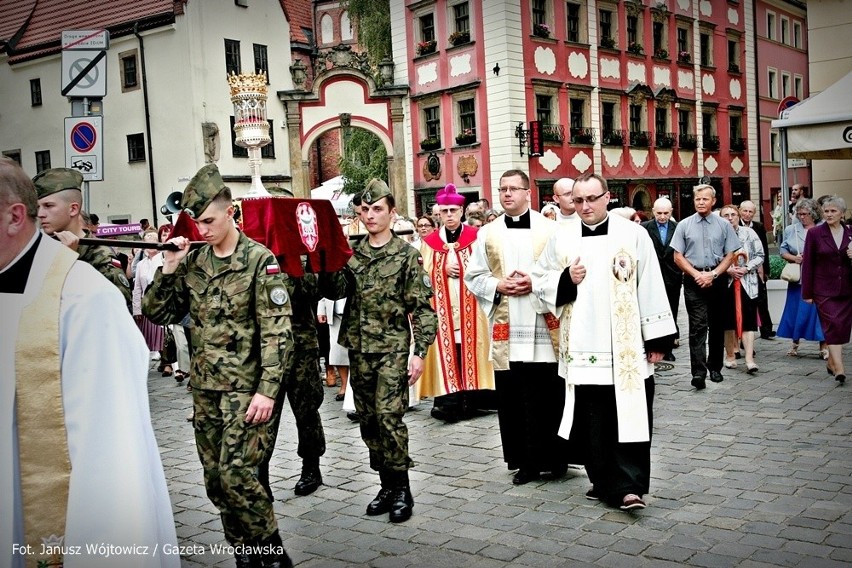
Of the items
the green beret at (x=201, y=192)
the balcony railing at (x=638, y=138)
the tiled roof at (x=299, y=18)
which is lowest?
the green beret at (x=201, y=192)

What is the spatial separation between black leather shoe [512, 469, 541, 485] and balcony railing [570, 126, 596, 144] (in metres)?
22.5

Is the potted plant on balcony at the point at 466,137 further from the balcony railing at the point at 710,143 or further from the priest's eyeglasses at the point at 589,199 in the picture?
the priest's eyeglasses at the point at 589,199

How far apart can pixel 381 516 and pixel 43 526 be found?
10.4 ft

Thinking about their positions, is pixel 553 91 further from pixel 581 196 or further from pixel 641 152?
pixel 581 196

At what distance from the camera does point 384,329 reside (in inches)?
215

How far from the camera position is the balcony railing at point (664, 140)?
96.8 feet

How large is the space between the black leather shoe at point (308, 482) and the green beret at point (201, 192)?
91.9 inches

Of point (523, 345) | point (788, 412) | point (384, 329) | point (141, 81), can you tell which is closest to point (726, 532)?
point (523, 345)

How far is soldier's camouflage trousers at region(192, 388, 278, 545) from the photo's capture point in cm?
417

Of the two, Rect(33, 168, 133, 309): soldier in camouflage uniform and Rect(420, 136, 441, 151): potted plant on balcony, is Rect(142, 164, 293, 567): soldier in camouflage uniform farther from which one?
Rect(420, 136, 441, 151): potted plant on balcony

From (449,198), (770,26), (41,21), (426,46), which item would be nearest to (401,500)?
(449,198)

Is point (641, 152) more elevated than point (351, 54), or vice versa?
point (351, 54)

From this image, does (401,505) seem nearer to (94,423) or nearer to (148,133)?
(94,423)

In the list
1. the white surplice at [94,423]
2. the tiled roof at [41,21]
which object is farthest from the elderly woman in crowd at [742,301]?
the white surplice at [94,423]
